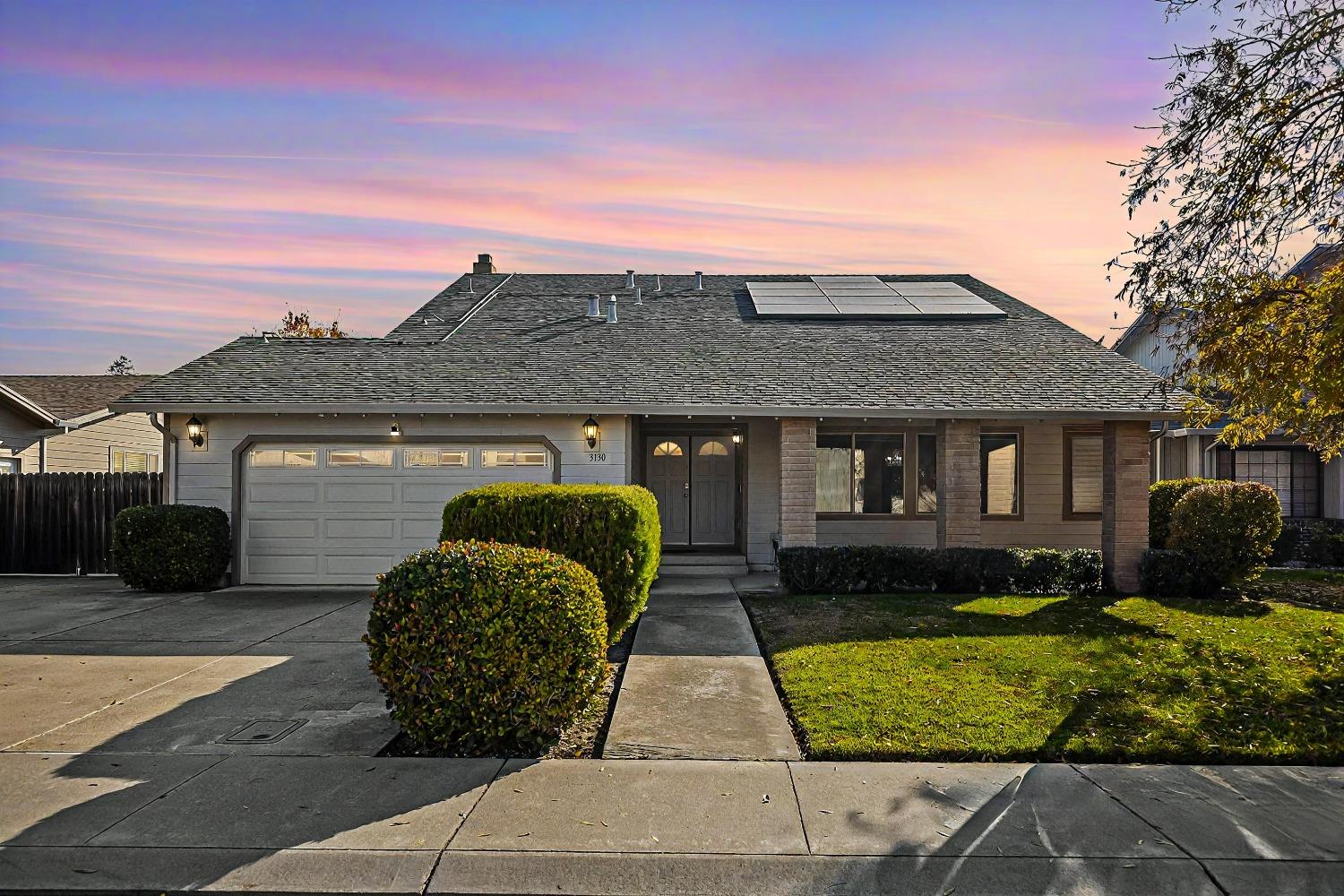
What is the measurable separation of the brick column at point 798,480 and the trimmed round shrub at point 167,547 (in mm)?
8313

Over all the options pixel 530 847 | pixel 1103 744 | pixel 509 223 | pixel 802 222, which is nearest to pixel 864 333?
pixel 802 222

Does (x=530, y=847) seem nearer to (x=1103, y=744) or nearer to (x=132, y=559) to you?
(x=1103, y=744)

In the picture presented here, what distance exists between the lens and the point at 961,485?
1181cm

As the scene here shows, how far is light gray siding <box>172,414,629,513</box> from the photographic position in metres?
11.9

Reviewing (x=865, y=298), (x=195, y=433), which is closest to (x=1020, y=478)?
(x=865, y=298)

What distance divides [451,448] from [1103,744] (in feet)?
30.9

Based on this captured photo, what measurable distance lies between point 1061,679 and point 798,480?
5.41m

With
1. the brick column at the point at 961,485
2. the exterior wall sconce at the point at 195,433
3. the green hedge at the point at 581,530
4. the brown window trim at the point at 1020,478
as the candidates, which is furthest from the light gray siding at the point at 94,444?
the brown window trim at the point at 1020,478

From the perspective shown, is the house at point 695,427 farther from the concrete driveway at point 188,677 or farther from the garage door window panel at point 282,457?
the concrete driveway at point 188,677

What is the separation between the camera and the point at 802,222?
615 inches

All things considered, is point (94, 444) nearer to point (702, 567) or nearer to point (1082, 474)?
point (702, 567)

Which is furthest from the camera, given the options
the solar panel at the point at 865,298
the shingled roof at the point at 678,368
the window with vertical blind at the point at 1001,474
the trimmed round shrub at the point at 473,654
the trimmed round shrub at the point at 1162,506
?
the solar panel at the point at 865,298

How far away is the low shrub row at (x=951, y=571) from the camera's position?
36.9 ft

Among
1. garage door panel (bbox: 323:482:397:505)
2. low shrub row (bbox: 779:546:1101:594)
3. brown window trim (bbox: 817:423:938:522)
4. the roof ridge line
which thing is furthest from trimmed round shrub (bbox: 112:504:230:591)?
brown window trim (bbox: 817:423:938:522)
